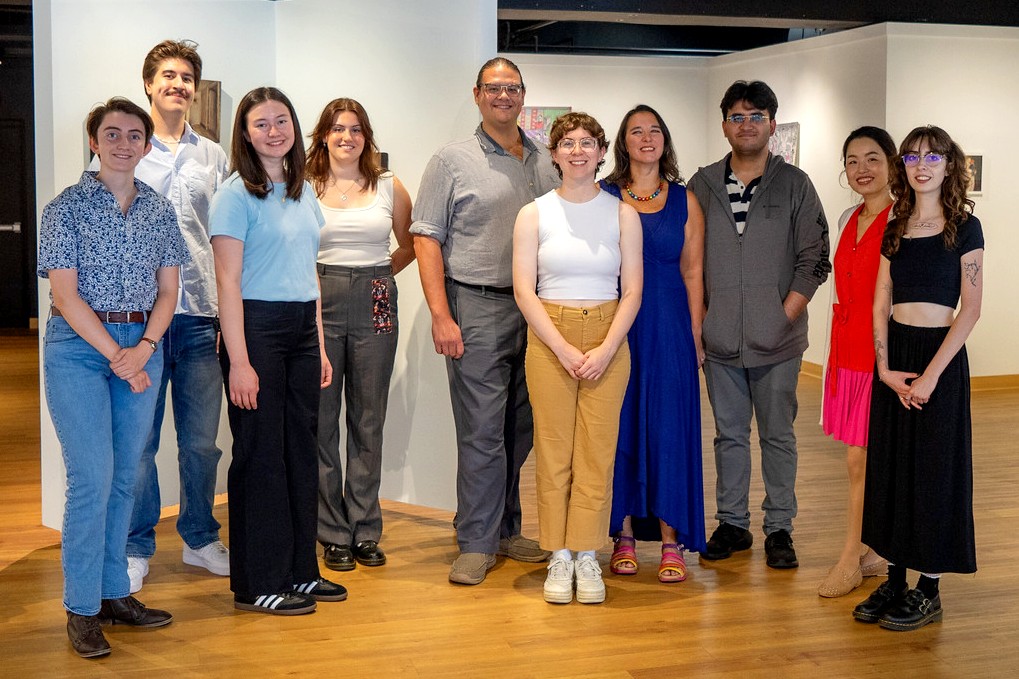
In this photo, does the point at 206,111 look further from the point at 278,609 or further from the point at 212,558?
the point at 278,609

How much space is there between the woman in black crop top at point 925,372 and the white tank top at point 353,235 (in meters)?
1.91

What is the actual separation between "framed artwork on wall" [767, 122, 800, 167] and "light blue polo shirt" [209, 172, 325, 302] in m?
7.05

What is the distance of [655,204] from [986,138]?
227 inches

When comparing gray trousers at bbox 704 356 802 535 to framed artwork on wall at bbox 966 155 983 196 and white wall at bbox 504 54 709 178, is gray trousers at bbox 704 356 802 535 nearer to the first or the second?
framed artwork on wall at bbox 966 155 983 196

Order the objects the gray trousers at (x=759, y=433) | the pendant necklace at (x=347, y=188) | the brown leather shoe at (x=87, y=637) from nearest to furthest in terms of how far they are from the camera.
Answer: the brown leather shoe at (x=87, y=637), the pendant necklace at (x=347, y=188), the gray trousers at (x=759, y=433)

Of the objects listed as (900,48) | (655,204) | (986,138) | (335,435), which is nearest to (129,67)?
(335,435)

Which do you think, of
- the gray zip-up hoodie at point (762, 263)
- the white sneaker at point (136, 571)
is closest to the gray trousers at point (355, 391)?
the white sneaker at point (136, 571)

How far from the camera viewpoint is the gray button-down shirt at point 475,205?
14.6 ft

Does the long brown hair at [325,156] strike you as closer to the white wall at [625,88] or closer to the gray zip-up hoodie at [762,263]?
the gray zip-up hoodie at [762,263]

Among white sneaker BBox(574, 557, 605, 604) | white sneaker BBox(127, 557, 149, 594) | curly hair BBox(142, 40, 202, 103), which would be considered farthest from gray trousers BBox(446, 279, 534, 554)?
curly hair BBox(142, 40, 202, 103)

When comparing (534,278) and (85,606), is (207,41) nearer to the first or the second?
(534,278)

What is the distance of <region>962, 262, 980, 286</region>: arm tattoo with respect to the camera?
3791mm

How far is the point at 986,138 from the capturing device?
9.04 m

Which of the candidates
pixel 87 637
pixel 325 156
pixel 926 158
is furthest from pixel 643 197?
pixel 87 637
